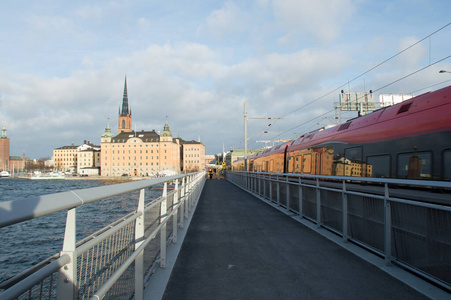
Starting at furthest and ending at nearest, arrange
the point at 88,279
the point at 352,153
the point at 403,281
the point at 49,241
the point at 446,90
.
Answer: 1. the point at 49,241
2. the point at 352,153
3. the point at 446,90
4. the point at 403,281
5. the point at 88,279

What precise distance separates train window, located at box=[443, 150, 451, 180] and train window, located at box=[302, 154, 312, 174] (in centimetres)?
830

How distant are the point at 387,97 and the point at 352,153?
3024 cm

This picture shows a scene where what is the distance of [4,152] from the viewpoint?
141250 millimetres

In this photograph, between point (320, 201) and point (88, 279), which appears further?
point (320, 201)

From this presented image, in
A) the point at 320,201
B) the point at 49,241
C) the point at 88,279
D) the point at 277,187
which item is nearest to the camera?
the point at 88,279

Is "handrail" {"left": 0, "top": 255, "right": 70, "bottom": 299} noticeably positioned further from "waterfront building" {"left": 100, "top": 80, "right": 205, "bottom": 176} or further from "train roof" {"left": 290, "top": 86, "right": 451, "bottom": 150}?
"waterfront building" {"left": 100, "top": 80, "right": 205, "bottom": 176}

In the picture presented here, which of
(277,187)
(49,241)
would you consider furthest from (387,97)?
(49,241)

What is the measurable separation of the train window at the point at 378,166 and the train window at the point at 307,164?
5.40 metres

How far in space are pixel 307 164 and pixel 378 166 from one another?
6.46m

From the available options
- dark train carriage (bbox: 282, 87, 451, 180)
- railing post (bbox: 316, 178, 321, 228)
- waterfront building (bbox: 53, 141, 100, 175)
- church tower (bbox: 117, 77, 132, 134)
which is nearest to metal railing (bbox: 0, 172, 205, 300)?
railing post (bbox: 316, 178, 321, 228)

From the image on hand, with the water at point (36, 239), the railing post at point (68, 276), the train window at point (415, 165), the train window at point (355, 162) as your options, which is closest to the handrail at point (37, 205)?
the railing post at point (68, 276)

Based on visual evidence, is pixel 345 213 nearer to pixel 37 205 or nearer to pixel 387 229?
pixel 387 229

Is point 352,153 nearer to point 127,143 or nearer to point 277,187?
point 277,187

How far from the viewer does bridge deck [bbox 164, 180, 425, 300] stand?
3.67 meters
